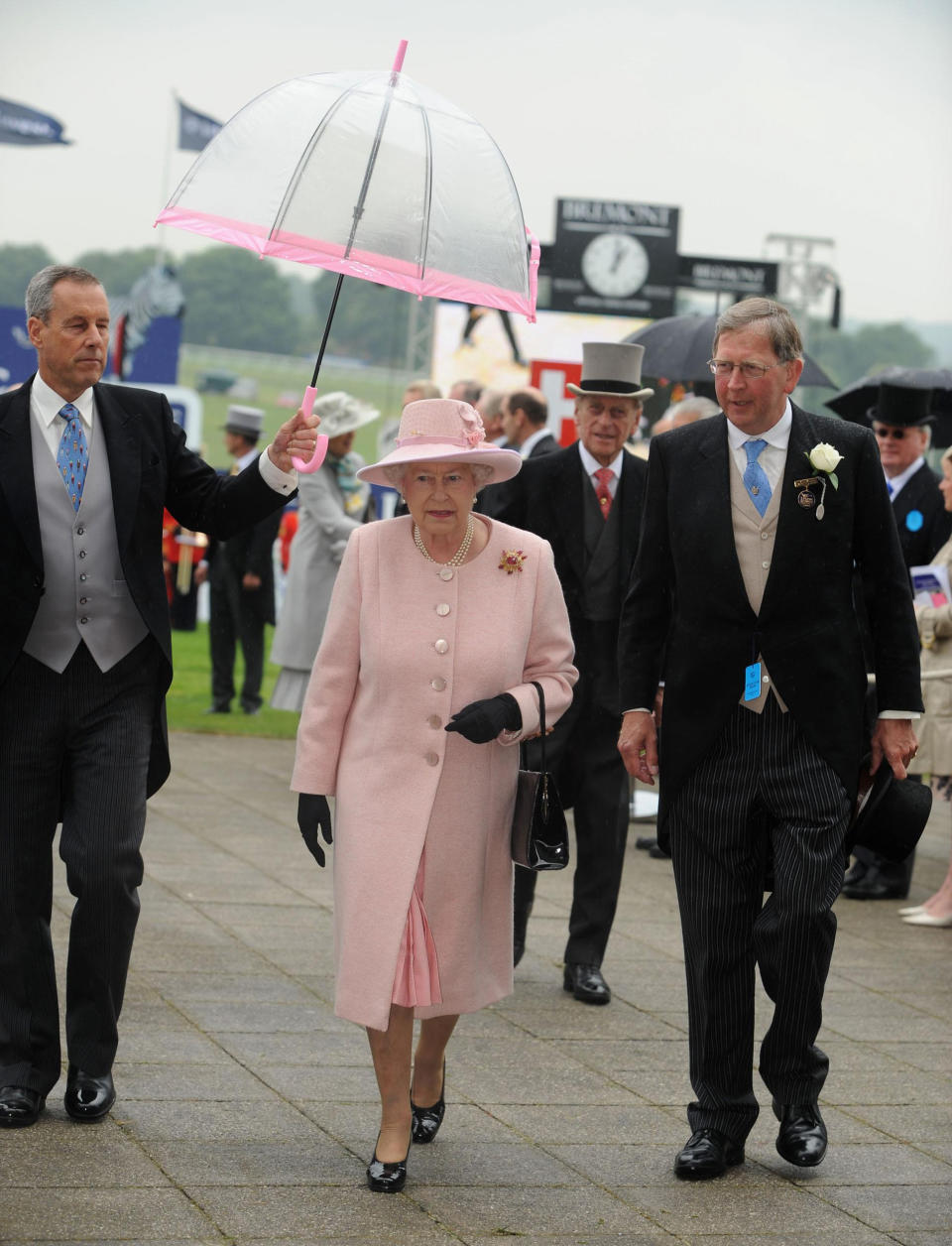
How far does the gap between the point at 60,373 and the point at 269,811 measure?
5.48 meters

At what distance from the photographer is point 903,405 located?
8.41 metres

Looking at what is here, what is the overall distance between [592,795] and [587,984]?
26.7 inches

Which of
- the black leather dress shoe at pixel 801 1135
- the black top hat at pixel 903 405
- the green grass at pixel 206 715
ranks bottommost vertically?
the green grass at pixel 206 715

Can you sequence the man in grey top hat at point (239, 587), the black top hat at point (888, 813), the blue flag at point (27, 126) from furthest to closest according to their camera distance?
the blue flag at point (27, 126)
the man in grey top hat at point (239, 587)
the black top hat at point (888, 813)

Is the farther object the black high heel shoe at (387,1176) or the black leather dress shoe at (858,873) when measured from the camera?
the black leather dress shoe at (858,873)

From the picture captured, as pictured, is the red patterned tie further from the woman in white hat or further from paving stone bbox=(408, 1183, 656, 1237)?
the woman in white hat

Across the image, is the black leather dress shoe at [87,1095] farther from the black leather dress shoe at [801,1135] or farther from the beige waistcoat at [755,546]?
the beige waistcoat at [755,546]

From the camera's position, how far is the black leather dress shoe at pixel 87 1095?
452 cm

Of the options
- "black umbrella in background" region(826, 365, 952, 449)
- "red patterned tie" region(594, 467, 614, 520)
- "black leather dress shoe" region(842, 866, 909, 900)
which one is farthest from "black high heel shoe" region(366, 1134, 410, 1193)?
"black umbrella in background" region(826, 365, 952, 449)

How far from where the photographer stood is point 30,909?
15.4 feet

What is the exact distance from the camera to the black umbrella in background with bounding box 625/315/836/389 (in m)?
10.2

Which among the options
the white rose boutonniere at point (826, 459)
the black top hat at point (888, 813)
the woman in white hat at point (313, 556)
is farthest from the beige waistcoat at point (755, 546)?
the woman in white hat at point (313, 556)

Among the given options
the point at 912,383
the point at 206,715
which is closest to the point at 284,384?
the point at 206,715

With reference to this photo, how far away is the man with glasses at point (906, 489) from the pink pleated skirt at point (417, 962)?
4.48m
